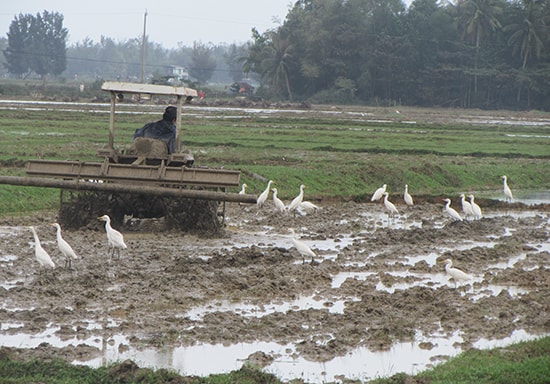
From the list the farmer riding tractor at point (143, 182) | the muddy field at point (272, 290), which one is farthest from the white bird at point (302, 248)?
the farmer riding tractor at point (143, 182)

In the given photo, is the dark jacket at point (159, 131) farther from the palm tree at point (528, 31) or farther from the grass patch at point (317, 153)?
the palm tree at point (528, 31)

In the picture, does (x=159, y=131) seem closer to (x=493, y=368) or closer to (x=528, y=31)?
(x=493, y=368)

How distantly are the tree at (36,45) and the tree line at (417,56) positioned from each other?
44.1m

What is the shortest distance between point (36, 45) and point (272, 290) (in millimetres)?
125694

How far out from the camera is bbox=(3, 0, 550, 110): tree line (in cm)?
9150

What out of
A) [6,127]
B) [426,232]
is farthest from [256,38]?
[426,232]

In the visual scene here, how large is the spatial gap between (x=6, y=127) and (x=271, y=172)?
15.7 m

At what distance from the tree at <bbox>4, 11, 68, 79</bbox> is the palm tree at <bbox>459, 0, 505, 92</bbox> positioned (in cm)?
6087

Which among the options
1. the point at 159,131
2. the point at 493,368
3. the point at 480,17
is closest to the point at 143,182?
the point at 159,131

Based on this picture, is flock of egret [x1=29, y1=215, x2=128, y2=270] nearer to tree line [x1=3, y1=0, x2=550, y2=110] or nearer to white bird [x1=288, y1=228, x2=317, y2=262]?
white bird [x1=288, y1=228, x2=317, y2=262]

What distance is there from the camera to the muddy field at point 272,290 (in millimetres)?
10375

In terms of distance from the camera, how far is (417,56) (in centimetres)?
9281


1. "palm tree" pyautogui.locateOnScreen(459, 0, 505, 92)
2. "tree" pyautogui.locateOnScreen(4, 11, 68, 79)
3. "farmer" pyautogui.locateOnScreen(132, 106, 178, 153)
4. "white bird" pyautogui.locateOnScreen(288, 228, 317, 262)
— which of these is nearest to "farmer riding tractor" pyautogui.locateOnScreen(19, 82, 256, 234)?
"farmer" pyautogui.locateOnScreen(132, 106, 178, 153)

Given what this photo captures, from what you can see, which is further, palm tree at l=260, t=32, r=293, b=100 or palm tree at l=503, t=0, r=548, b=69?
palm tree at l=260, t=32, r=293, b=100
